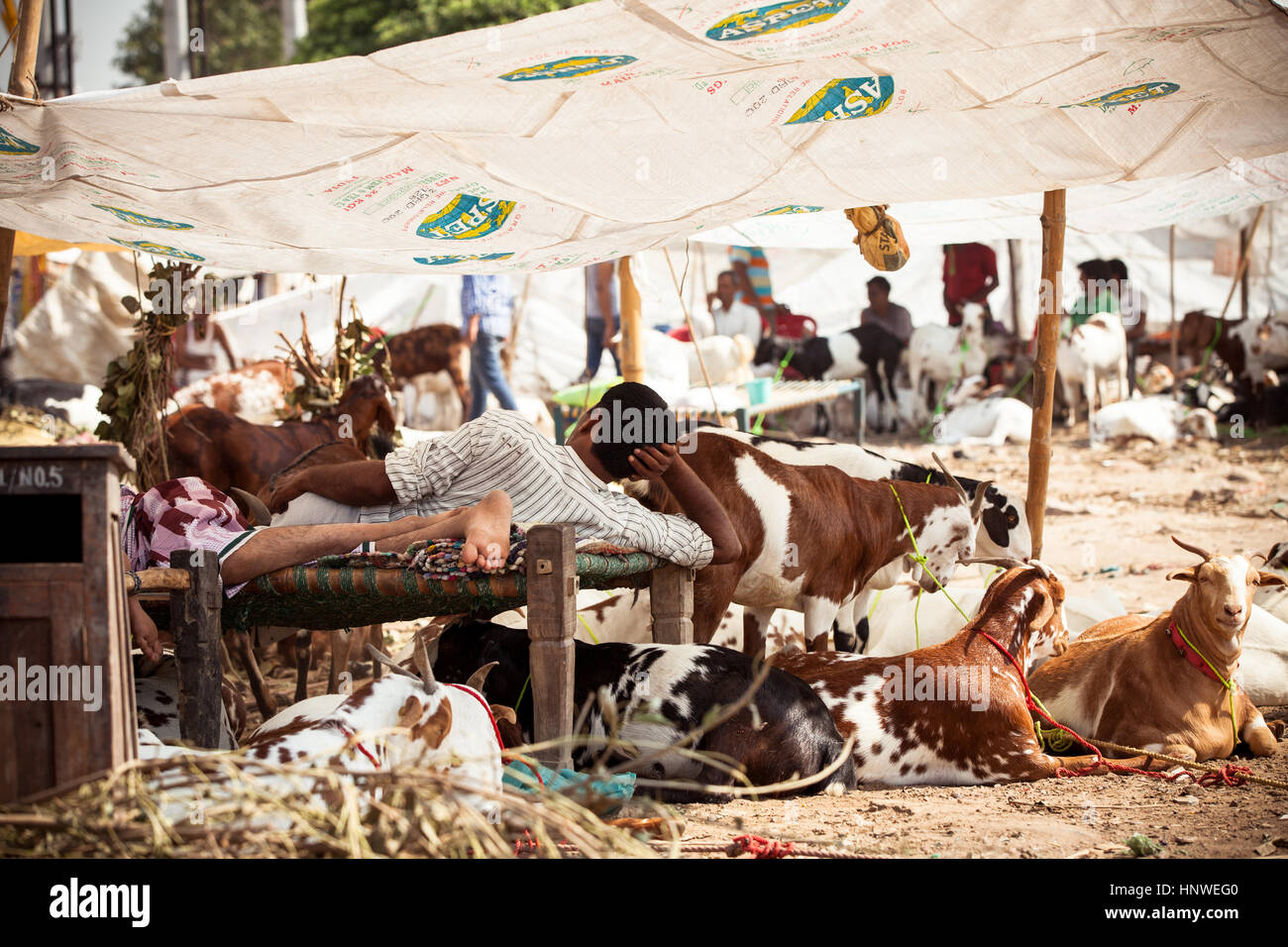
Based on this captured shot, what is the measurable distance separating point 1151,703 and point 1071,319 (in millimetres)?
9714

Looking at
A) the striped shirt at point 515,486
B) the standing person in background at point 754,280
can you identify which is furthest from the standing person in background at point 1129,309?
the striped shirt at point 515,486

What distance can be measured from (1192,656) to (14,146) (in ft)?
14.0

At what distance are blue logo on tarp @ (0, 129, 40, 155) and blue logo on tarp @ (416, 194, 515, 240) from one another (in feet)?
4.69

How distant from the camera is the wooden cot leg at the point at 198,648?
11.4 feet

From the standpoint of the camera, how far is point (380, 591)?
3639mm

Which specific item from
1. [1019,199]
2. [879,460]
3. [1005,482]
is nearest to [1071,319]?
[1005,482]

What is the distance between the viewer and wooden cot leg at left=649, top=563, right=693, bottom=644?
14.1ft

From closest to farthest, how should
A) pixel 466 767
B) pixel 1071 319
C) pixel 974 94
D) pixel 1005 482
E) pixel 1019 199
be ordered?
pixel 466 767 → pixel 974 94 → pixel 1019 199 → pixel 1005 482 → pixel 1071 319

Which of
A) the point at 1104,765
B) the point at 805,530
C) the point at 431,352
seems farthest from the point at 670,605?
the point at 431,352
